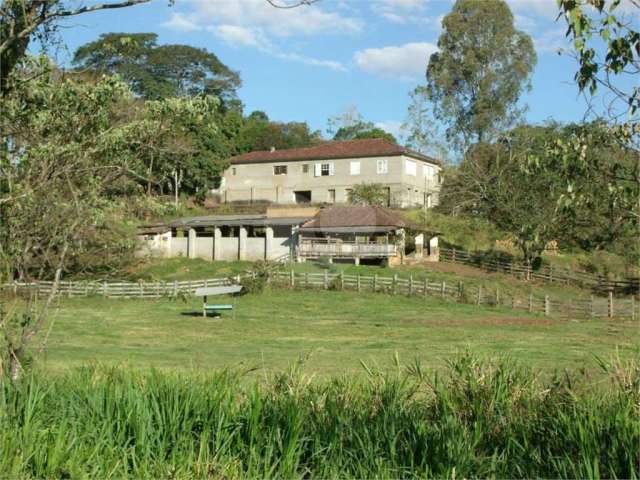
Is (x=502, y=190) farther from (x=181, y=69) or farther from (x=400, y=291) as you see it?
(x=181, y=69)

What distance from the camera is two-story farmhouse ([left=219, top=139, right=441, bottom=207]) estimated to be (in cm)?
7236

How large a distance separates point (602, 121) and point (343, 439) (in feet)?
13.8

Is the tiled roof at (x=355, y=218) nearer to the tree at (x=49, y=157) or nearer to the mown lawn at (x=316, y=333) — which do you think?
the mown lawn at (x=316, y=333)

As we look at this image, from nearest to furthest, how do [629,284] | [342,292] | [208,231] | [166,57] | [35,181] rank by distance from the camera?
[35,181] → [342,292] → [629,284] → [208,231] → [166,57]

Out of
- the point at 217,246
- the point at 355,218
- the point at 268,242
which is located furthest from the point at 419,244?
the point at 217,246

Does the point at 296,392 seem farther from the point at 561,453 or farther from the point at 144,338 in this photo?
the point at 144,338

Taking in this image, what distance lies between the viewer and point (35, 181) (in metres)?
11.2

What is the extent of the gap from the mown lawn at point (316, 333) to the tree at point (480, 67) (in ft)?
89.5

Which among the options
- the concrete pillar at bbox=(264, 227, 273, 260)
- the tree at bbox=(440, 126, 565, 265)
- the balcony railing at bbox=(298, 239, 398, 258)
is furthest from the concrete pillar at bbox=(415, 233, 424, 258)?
the concrete pillar at bbox=(264, 227, 273, 260)

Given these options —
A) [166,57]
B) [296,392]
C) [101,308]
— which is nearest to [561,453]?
[296,392]

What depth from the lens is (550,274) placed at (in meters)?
55.3

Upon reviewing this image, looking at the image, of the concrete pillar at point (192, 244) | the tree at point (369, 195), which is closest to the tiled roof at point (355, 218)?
the tree at point (369, 195)

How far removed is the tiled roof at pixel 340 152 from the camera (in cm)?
7219

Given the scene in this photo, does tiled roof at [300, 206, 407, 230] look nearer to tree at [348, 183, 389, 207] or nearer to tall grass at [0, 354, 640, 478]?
tree at [348, 183, 389, 207]
